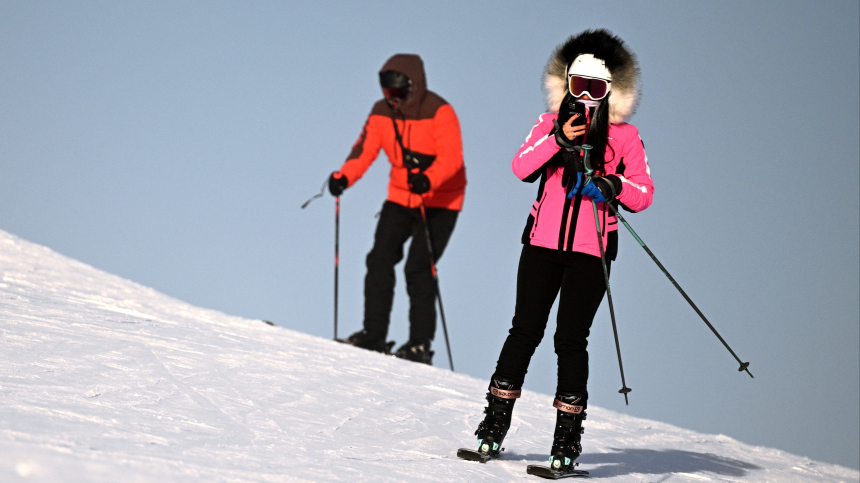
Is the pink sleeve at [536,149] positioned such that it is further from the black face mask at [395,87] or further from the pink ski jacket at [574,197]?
the black face mask at [395,87]

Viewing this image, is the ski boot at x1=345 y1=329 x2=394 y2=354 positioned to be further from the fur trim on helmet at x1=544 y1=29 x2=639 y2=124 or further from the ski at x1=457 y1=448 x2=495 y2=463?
the fur trim on helmet at x1=544 y1=29 x2=639 y2=124

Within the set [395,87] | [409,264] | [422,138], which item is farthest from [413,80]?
[409,264]

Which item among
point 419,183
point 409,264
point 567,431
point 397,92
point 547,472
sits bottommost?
point 547,472

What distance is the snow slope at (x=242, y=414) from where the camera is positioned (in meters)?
2.27

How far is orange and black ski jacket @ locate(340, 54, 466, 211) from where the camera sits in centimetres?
565

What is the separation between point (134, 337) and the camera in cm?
407

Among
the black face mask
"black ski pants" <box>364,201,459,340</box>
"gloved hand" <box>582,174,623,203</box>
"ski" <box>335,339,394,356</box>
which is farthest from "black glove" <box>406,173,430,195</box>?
"gloved hand" <box>582,174,623,203</box>

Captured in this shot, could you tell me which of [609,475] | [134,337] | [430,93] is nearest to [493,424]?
[609,475]

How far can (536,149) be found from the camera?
2.90 metres

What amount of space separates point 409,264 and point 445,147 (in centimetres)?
76

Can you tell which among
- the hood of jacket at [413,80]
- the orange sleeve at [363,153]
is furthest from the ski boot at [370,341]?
the hood of jacket at [413,80]

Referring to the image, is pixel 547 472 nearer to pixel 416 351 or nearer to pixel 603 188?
pixel 603 188

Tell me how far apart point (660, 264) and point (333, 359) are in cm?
227

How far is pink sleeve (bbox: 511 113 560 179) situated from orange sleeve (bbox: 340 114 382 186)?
9.95 ft
